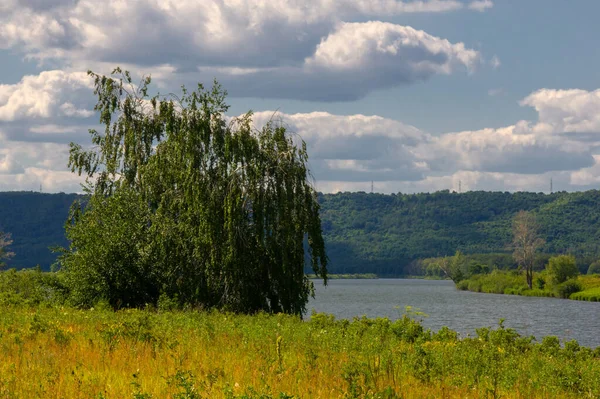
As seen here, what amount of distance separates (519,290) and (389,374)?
127 metres

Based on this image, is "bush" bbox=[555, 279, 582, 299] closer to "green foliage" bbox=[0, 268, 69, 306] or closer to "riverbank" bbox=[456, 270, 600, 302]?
"riverbank" bbox=[456, 270, 600, 302]

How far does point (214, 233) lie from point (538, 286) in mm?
112428

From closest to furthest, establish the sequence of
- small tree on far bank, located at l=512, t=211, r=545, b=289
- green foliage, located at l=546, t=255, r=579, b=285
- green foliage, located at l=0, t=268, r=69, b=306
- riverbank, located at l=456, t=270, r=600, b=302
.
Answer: green foliage, located at l=0, t=268, r=69, b=306 < riverbank, located at l=456, t=270, r=600, b=302 < green foliage, located at l=546, t=255, r=579, b=285 < small tree on far bank, located at l=512, t=211, r=545, b=289

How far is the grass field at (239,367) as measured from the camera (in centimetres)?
1031

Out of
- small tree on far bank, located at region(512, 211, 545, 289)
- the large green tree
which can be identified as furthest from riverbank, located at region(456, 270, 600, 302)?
the large green tree

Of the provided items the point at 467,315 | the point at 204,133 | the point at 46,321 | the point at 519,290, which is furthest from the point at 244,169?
the point at 519,290

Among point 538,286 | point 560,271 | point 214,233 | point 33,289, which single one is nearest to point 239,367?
point 214,233

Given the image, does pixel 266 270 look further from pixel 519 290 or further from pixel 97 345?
pixel 519 290

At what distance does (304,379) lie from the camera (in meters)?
11.7

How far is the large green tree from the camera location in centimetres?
3164

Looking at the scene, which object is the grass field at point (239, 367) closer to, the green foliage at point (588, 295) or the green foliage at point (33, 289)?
the green foliage at point (33, 289)

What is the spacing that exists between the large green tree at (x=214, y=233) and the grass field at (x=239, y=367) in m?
12.0

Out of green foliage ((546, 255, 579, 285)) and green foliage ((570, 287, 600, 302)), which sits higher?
green foliage ((546, 255, 579, 285))

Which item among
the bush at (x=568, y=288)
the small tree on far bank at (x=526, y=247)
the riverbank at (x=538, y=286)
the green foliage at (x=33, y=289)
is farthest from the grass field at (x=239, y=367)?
the small tree on far bank at (x=526, y=247)
